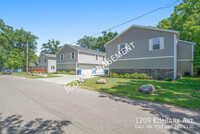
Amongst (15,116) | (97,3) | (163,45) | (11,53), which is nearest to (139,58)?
(163,45)

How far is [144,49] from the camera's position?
1301 centimetres

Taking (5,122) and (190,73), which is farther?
(190,73)

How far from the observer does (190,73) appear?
1488 cm

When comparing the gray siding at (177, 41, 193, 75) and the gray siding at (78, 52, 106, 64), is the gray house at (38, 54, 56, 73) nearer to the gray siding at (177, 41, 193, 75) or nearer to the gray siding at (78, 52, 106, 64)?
the gray siding at (78, 52, 106, 64)

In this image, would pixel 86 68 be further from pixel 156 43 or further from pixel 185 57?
pixel 185 57

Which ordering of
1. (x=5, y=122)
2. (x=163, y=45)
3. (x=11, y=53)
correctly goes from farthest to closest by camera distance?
(x=11, y=53)
(x=163, y=45)
(x=5, y=122)

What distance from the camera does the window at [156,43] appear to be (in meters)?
11.9

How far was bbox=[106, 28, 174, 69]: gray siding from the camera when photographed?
37.5ft

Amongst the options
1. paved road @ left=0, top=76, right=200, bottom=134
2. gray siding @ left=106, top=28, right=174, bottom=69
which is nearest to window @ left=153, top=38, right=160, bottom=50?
gray siding @ left=106, top=28, right=174, bottom=69

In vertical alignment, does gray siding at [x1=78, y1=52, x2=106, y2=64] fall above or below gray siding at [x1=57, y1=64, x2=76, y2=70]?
above

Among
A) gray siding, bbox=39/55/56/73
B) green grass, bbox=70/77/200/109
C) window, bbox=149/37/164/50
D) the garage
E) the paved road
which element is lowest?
the paved road

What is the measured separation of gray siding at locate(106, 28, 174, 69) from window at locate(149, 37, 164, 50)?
355mm

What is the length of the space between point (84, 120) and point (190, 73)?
1850 cm

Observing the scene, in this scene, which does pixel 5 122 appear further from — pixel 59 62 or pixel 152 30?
pixel 59 62
